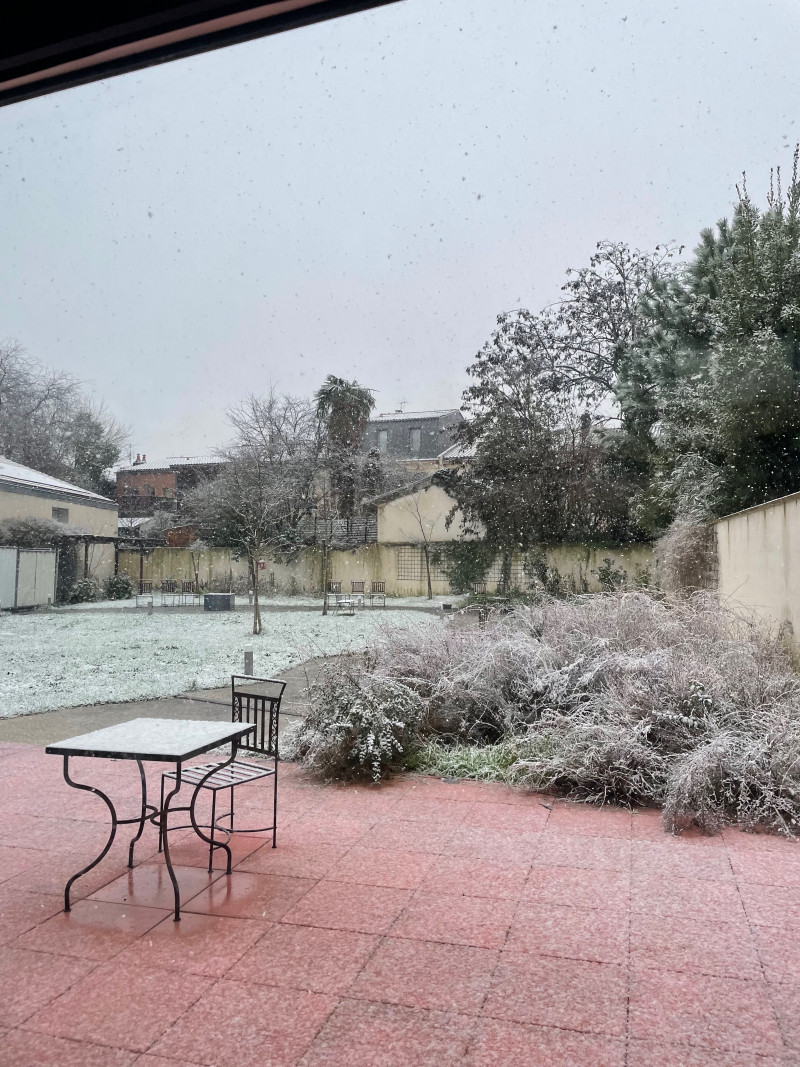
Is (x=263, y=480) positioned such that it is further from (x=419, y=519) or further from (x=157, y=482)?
(x=419, y=519)

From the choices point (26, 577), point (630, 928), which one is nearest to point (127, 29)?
point (630, 928)

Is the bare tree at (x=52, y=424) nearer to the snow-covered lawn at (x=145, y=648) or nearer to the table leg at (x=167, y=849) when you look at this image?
the snow-covered lawn at (x=145, y=648)

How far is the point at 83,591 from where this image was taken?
4.23 metres

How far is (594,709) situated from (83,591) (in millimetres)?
2930

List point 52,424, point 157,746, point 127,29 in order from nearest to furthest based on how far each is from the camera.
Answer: point 127,29 → point 157,746 → point 52,424

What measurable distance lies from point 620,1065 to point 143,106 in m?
2.77

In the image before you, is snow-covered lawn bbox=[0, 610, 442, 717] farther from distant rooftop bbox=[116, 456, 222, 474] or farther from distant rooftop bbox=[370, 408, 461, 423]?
distant rooftop bbox=[370, 408, 461, 423]

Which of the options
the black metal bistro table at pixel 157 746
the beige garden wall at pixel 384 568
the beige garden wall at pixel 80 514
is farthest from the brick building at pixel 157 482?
the black metal bistro table at pixel 157 746

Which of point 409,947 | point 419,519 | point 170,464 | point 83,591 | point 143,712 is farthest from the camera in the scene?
point 419,519

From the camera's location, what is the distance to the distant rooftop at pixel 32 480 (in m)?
3.20

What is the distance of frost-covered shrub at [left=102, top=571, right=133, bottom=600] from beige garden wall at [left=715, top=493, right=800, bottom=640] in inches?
149

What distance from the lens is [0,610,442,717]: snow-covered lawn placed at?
4.50m

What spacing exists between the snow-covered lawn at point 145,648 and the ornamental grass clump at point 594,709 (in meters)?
0.74

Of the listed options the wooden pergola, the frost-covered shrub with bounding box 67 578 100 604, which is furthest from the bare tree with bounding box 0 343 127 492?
the wooden pergola
